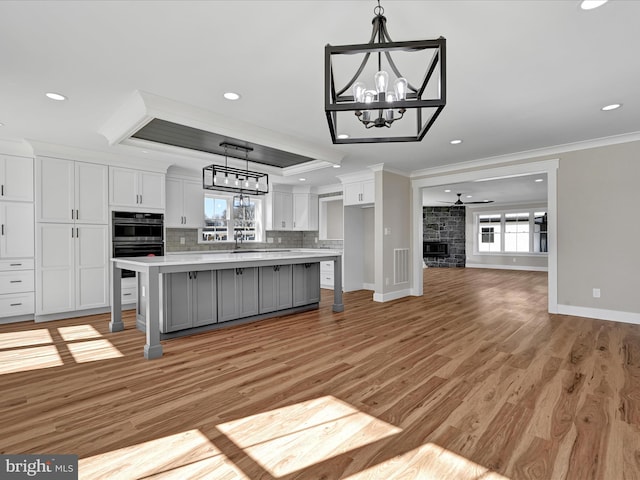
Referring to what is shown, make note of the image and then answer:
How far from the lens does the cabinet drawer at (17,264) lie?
4.32 meters

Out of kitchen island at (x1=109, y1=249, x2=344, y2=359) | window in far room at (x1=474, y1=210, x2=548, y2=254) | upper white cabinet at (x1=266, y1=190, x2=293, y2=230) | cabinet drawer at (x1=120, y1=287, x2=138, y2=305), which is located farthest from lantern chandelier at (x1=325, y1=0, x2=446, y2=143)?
window in far room at (x1=474, y1=210, x2=548, y2=254)

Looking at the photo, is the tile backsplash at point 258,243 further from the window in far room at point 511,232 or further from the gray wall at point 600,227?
the window in far room at point 511,232

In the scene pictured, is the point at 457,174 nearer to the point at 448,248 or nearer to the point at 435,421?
the point at 435,421

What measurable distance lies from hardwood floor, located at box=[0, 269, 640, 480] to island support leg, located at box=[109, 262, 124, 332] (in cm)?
15

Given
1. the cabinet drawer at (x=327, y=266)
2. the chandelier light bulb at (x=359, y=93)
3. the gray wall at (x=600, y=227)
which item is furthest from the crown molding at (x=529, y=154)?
the chandelier light bulb at (x=359, y=93)

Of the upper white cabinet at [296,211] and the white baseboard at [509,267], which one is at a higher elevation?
the upper white cabinet at [296,211]

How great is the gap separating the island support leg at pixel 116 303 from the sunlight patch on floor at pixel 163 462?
2.67m

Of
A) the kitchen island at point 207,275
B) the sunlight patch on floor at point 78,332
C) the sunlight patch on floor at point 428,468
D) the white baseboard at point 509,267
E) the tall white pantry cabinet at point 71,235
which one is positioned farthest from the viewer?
the white baseboard at point 509,267

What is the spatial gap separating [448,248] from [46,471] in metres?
12.7

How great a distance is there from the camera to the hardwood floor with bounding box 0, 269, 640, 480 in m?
1.64

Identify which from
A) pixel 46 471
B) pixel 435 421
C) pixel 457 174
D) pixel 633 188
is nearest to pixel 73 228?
pixel 46 471

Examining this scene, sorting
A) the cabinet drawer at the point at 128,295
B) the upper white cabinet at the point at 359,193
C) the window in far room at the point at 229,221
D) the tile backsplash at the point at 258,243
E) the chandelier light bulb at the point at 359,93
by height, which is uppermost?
the upper white cabinet at the point at 359,193

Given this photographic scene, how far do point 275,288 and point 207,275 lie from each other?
3.62 feet

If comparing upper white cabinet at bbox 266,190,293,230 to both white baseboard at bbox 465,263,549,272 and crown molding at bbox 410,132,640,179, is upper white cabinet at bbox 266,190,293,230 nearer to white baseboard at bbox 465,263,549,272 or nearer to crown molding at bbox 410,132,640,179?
crown molding at bbox 410,132,640,179
